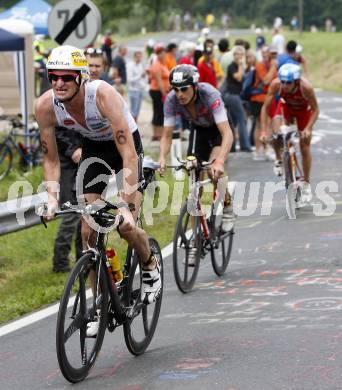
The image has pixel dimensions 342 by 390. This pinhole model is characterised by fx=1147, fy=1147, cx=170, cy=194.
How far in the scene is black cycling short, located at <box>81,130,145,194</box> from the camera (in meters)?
7.70

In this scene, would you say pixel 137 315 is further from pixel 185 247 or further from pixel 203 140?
pixel 203 140

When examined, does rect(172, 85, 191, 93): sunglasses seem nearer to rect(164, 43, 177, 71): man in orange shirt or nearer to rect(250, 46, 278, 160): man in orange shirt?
rect(250, 46, 278, 160): man in orange shirt

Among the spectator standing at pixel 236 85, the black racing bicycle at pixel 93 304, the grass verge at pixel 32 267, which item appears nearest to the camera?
the black racing bicycle at pixel 93 304

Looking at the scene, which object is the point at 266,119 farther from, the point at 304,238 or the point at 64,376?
the point at 64,376

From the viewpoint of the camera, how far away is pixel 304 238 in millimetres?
12734

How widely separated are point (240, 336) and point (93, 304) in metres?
1.42

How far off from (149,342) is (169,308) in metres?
1.34

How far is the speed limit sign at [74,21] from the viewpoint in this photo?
15617mm

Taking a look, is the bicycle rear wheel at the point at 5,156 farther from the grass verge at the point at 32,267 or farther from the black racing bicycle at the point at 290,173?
the black racing bicycle at the point at 290,173

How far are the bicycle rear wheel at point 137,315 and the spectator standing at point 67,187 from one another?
8.95 ft

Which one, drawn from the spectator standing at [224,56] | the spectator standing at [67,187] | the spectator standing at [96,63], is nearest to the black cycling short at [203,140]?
the spectator standing at [67,187]

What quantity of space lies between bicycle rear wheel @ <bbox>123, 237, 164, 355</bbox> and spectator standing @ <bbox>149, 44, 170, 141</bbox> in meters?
14.8

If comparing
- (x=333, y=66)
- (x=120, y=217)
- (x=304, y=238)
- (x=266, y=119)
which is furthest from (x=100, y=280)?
(x=333, y=66)

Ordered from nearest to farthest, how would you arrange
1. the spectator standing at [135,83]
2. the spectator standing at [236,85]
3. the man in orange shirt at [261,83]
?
the spectator standing at [236,85], the man in orange shirt at [261,83], the spectator standing at [135,83]
